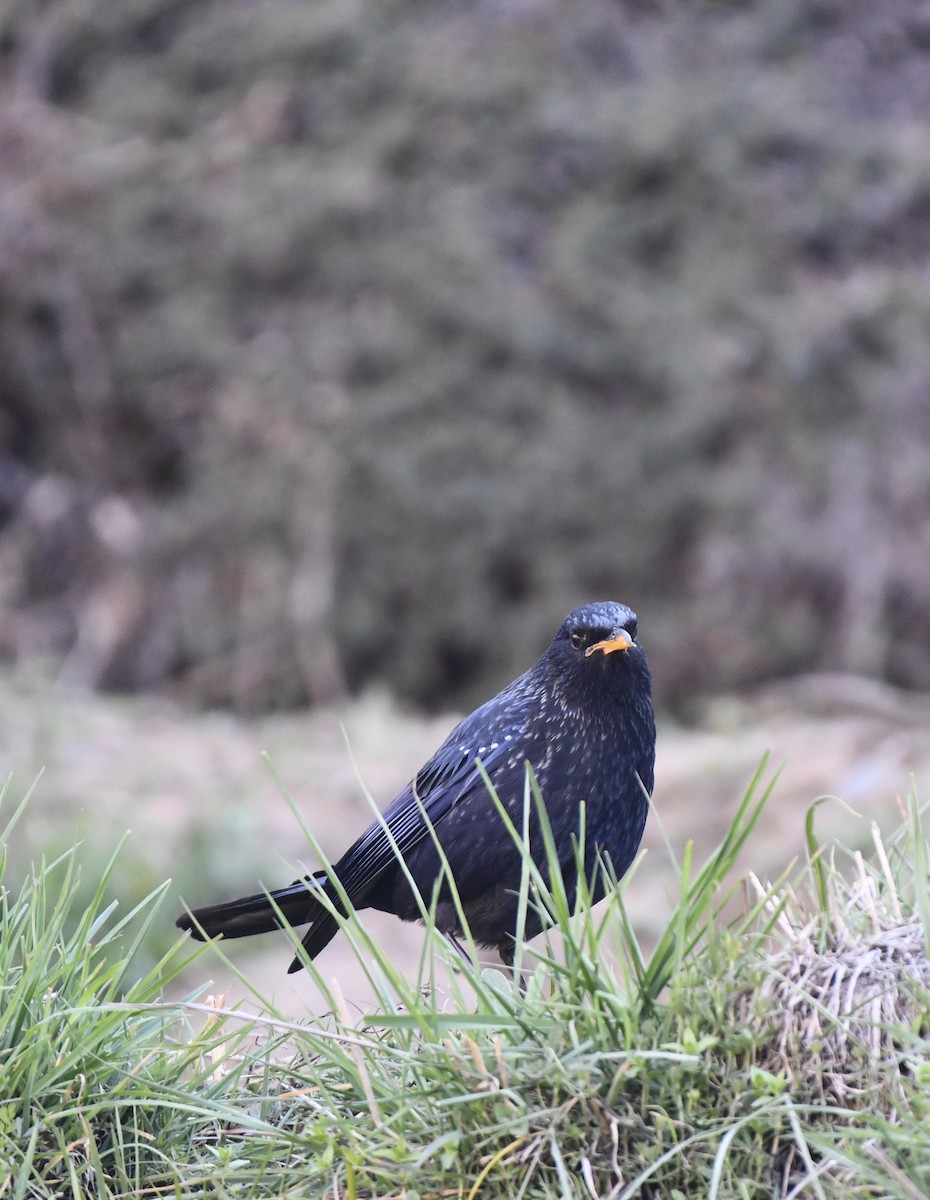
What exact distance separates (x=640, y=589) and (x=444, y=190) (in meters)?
2.78

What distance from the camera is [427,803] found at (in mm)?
3031

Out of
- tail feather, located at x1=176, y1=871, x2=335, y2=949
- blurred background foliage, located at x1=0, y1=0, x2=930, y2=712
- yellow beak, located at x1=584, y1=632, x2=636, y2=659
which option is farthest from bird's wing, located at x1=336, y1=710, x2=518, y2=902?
blurred background foliage, located at x1=0, y1=0, x2=930, y2=712

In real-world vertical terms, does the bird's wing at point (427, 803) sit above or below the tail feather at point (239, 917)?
above

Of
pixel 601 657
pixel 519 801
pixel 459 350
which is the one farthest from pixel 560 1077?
pixel 459 350

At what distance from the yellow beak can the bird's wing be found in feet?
0.79

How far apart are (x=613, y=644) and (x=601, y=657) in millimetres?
85

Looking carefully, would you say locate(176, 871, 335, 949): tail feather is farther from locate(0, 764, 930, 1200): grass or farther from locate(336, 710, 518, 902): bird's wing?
locate(0, 764, 930, 1200): grass

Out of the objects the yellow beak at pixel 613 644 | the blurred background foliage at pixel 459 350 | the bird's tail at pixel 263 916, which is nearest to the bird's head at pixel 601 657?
the yellow beak at pixel 613 644

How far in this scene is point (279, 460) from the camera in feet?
27.8

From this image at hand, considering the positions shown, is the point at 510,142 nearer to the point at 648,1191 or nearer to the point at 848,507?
the point at 848,507

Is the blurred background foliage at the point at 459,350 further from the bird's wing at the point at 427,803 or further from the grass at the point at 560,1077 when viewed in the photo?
the grass at the point at 560,1077

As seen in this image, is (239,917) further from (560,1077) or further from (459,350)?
(459,350)

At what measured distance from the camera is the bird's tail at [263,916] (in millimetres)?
2678

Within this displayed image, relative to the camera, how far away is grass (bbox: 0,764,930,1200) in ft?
6.13
